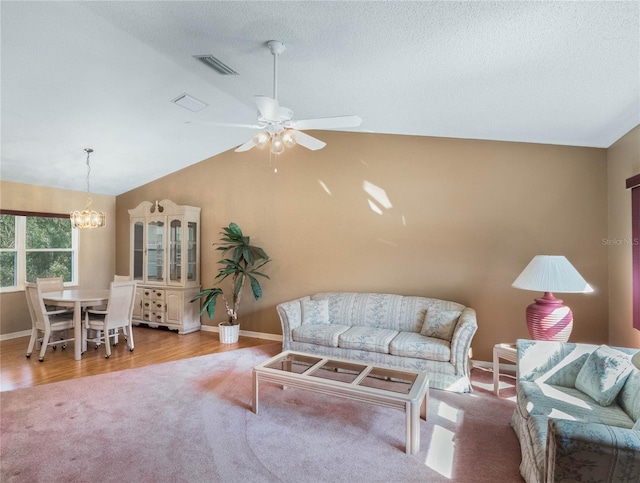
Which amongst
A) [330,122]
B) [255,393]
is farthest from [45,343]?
[330,122]

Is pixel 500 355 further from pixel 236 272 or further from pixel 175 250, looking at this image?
pixel 175 250

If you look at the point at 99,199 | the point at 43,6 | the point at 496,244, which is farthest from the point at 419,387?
the point at 99,199

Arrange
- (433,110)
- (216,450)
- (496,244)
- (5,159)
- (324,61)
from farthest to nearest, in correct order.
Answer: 1. (5,159)
2. (496,244)
3. (433,110)
4. (324,61)
5. (216,450)

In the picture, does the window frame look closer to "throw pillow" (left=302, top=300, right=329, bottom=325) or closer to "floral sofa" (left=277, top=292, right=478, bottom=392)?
"floral sofa" (left=277, top=292, right=478, bottom=392)

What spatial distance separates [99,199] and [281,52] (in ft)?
17.1

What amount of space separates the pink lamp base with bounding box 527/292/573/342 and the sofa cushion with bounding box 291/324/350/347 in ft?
6.35

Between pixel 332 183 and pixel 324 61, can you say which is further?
pixel 332 183

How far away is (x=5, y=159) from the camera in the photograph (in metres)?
4.55

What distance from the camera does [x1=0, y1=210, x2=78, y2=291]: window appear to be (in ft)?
17.2

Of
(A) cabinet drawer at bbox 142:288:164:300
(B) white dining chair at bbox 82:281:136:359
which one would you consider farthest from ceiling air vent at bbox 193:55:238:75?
(A) cabinet drawer at bbox 142:288:164:300

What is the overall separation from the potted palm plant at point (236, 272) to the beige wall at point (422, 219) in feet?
0.72

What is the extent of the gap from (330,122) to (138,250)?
4841mm

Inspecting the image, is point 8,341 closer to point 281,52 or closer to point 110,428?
point 110,428

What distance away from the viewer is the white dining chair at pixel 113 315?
4.47 meters
